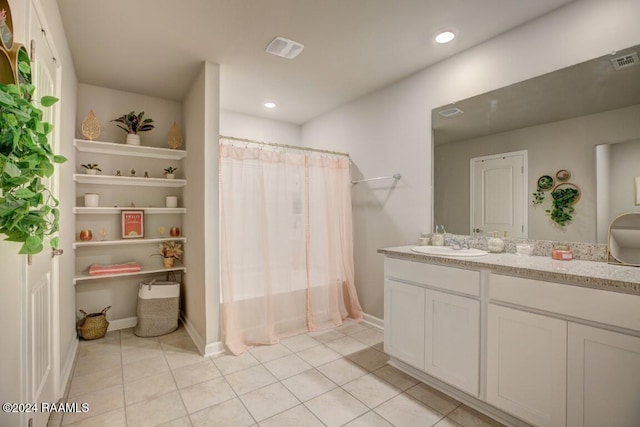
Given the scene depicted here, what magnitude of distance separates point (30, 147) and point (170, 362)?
2246 mm

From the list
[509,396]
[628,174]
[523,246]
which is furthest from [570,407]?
[628,174]

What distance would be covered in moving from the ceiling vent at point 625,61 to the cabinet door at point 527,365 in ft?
4.93

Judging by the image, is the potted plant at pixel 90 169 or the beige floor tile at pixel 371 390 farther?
the potted plant at pixel 90 169

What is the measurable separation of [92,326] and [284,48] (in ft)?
10.0

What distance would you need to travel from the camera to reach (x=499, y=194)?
2252mm

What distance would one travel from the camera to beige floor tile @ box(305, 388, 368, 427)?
5.82ft

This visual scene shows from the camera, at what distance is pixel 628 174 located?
1720 mm

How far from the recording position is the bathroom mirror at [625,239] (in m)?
1.66

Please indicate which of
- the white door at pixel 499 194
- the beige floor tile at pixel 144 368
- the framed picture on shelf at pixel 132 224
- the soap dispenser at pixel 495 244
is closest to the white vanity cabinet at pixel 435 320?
the soap dispenser at pixel 495 244

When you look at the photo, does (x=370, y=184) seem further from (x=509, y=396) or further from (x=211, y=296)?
(x=509, y=396)

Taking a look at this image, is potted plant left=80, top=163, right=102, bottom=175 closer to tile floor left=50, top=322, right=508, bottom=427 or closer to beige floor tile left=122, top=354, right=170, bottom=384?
tile floor left=50, top=322, right=508, bottom=427

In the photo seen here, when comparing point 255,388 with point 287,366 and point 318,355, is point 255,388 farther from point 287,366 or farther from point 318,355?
point 318,355

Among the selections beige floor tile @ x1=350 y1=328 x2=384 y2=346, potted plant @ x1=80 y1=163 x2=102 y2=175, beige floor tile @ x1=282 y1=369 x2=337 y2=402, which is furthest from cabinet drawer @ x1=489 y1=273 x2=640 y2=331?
potted plant @ x1=80 y1=163 x2=102 y2=175

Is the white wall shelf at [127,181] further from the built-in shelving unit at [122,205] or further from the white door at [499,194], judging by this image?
the white door at [499,194]
